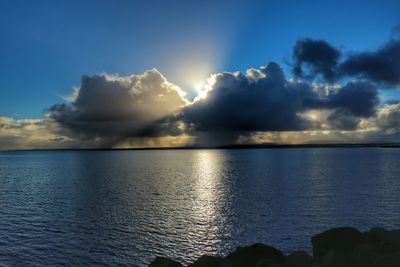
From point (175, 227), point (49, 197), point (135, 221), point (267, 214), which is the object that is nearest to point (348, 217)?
point (267, 214)

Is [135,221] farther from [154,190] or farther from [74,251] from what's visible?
[154,190]

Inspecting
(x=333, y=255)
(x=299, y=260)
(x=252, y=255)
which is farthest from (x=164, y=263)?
(x=333, y=255)

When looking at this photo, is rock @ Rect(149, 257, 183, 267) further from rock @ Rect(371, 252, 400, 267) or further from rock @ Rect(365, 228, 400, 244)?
rock @ Rect(365, 228, 400, 244)

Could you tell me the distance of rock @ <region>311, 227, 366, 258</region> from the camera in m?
18.8

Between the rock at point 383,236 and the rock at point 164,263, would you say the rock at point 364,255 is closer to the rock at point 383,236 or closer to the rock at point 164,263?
the rock at point 383,236

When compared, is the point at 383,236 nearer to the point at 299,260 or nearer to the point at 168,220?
the point at 299,260

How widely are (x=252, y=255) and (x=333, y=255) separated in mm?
5237

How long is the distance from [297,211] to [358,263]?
5565cm

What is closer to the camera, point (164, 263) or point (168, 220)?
point (164, 263)

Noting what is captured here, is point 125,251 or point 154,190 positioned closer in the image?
point 125,251

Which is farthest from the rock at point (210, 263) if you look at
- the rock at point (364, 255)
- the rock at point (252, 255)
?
the rock at point (364, 255)

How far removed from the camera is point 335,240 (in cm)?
1930

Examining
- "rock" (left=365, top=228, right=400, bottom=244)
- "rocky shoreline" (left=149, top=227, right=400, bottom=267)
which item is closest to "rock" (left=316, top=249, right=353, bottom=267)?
"rocky shoreline" (left=149, top=227, right=400, bottom=267)

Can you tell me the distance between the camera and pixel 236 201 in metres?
83.6
